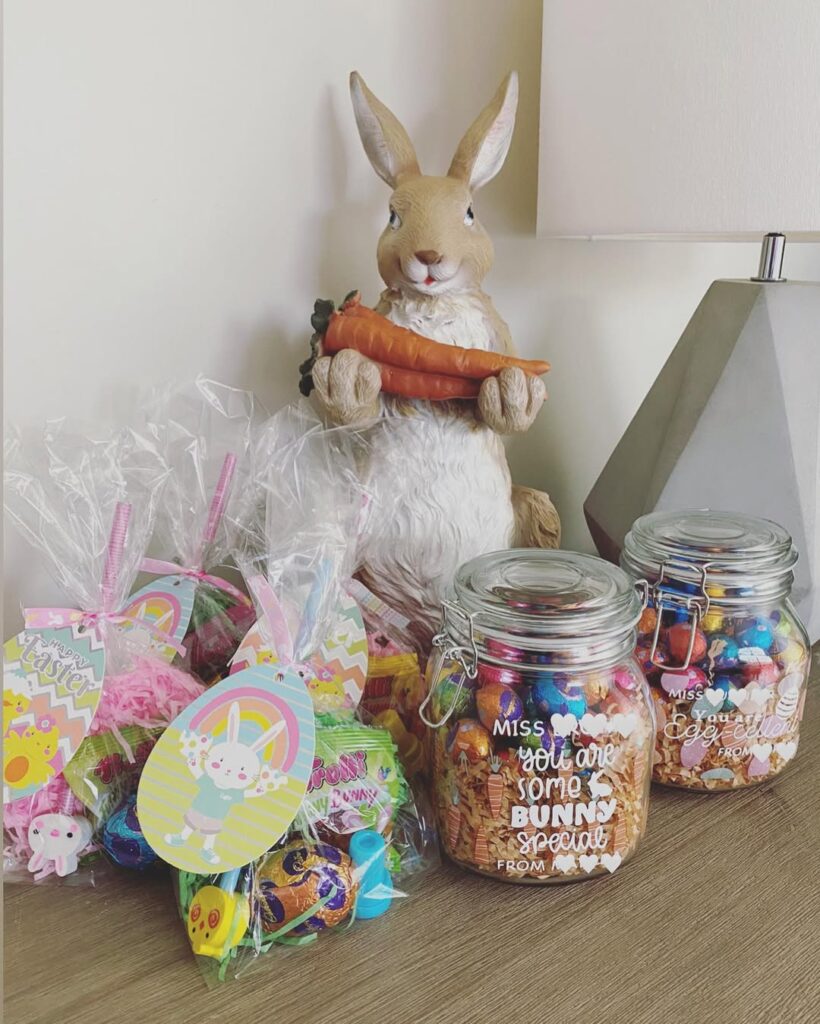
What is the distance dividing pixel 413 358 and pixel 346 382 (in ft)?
0.17

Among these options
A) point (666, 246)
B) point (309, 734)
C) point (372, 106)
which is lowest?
point (309, 734)

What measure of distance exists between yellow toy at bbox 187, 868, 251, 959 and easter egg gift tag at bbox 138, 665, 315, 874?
0.06 ft

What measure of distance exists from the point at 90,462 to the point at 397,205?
0.30m

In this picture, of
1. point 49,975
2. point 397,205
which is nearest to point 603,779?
point 49,975

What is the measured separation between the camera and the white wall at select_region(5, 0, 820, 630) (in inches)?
27.0

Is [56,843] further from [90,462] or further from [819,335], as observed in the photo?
[819,335]

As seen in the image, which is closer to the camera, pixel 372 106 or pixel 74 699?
pixel 74 699

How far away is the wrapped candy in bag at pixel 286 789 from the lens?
53 cm

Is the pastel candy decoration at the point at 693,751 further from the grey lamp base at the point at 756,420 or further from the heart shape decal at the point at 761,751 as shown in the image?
the grey lamp base at the point at 756,420

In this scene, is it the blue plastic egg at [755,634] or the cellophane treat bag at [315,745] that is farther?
the blue plastic egg at [755,634]

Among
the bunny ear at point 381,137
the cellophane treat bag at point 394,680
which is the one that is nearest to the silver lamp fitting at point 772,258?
the bunny ear at point 381,137

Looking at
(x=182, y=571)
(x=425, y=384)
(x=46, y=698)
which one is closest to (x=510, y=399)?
(x=425, y=384)

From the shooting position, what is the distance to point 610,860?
23.9 inches

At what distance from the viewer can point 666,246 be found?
44.0 inches
